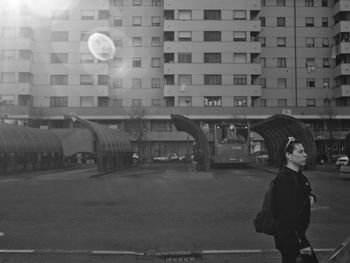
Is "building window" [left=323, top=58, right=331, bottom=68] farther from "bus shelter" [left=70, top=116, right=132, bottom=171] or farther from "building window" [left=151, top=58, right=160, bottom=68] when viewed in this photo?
"bus shelter" [left=70, top=116, right=132, bottom=171]

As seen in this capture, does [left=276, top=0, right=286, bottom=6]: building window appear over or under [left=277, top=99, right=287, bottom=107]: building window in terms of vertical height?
over

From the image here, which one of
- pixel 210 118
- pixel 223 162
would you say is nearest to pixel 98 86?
pixel 210 118

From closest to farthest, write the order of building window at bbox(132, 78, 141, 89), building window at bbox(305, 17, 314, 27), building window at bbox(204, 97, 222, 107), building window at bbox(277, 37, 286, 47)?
building window at bbox(204, 97, 222, 107) < building window at bbox(132, 78, 141, 89) < building window at bbox(277, 37, 286, 47) < building window at bbox(305, 17, 314, 27)

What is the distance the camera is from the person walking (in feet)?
15.1

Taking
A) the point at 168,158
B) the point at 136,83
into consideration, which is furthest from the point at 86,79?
the point at 168,158

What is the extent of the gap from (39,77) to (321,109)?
3811 cm

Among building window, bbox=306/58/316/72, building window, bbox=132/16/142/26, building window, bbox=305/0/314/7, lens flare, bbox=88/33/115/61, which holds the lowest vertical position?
building window, bbox=306/58/316/72

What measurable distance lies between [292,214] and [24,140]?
30.6 m

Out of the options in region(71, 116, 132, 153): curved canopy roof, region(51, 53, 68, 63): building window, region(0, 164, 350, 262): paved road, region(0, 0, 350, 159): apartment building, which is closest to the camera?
region(0, 164, 350, 262): paved road

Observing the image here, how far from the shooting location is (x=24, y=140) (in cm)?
3319

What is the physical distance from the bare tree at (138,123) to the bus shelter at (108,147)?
78.6 ft

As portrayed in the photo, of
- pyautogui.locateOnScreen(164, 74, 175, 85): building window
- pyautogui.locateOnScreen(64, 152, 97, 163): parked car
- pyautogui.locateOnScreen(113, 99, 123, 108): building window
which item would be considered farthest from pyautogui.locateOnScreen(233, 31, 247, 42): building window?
pyautogui.locateOnScreen(64, 152, 97, 163): parked car

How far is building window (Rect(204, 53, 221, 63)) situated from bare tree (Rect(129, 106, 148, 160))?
11.0 metres

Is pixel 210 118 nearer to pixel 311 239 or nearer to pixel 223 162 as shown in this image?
pixel 223 162
